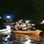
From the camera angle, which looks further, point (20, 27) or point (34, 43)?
point (20, 27)

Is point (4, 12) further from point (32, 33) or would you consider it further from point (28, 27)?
point (32, 33)

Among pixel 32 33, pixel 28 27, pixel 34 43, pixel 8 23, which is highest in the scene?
pixel 8 23

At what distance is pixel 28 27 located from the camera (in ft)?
18.7

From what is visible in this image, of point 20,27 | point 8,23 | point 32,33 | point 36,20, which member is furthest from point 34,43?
point 36,20

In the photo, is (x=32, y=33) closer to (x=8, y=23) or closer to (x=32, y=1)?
(x=8, y=23)

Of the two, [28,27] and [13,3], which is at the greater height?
[13,3]

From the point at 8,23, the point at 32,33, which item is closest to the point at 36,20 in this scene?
the point at 8,23

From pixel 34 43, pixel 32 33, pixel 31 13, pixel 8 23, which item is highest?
pixel 31 13

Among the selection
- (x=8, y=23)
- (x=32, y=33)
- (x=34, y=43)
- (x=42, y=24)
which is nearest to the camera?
(x=34, y=43)

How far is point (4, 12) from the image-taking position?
272 inches

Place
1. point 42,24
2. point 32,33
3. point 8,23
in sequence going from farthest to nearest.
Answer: point 42,24
point 8,23
point 32,33

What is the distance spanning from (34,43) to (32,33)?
152cm

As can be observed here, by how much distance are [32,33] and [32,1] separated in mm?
1978

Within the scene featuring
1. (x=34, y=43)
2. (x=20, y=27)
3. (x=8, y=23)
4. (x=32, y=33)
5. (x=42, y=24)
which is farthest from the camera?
(x=42, y=24)
